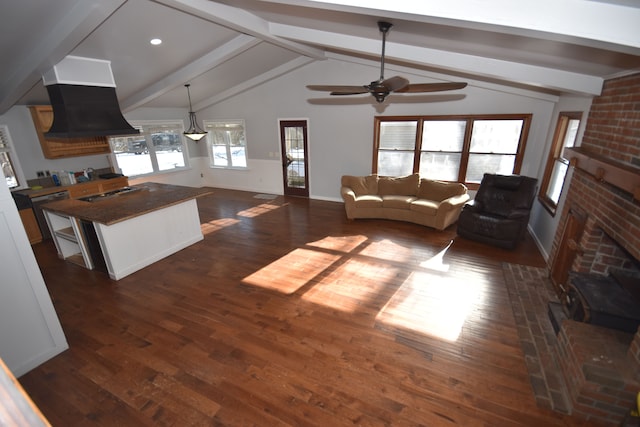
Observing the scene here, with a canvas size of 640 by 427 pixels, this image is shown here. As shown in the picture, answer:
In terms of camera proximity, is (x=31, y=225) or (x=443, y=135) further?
(x=443, y=135)

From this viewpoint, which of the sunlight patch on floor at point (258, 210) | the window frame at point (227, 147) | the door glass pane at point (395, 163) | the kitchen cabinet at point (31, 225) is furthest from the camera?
the window frame at point (227, 147)

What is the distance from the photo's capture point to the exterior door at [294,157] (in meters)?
7.19

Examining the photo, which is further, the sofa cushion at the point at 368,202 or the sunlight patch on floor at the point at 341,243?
the sofa cushion at the point at 368,202

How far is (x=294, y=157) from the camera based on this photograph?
750 centimetres

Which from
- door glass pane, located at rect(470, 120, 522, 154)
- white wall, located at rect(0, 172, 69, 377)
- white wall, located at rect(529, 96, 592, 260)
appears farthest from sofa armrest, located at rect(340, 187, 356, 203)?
white wall, located at rect(0, 172, 69, 377)

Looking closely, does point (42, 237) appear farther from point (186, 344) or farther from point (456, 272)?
point (456, 272)

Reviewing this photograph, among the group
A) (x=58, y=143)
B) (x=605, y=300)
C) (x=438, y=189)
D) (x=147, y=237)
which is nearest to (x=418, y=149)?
(x=438, y=189)

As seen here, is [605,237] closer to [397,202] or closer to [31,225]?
[397,202]

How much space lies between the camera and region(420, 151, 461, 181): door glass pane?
227 inches

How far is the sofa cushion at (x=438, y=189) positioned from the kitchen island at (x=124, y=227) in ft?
13.7

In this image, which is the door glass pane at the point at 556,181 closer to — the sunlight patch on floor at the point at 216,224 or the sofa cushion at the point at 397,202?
the sofa cushion at the point at 397,202

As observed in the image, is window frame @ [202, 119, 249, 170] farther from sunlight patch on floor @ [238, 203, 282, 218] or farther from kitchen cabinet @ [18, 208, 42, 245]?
kitchen cabinet @ [18, 208, 42, 245]

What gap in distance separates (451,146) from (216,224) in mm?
5042

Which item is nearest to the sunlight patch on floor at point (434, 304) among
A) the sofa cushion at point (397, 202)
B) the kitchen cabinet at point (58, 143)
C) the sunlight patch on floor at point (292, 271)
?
the sunlight patch on floor at point (292, 271)
